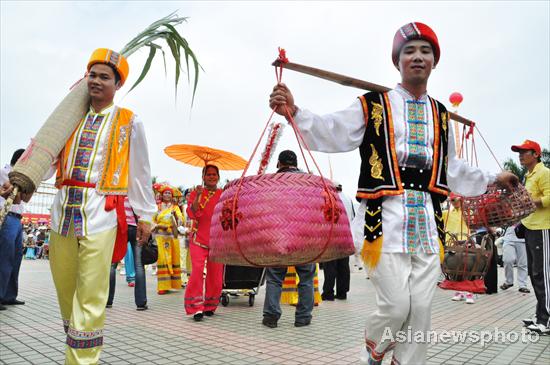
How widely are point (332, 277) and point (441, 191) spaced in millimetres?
5754

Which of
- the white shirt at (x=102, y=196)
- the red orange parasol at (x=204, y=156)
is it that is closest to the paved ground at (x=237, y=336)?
the white shirt at (x=102, y=196)

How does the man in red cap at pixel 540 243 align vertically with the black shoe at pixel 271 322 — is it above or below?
above

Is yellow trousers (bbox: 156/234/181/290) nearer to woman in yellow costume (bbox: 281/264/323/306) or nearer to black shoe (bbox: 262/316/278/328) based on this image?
woman in yellow costume (bbox: 281/264/323/306)

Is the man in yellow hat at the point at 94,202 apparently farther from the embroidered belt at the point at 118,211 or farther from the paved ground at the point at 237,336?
the paved ground at the point at 237,336

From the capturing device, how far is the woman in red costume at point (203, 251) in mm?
6227

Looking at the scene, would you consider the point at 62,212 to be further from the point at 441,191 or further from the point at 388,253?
the point at 441,191

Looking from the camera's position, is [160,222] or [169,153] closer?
[169,153]

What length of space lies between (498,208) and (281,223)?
251cm

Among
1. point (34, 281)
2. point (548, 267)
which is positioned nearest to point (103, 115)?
point (548, 267)

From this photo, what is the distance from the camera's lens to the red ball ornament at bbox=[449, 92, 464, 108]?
7512 millimetres

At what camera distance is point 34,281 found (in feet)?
35.1

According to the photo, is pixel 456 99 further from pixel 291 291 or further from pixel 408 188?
pixel 408 188

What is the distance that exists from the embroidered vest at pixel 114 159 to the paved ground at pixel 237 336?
1625 millimetres

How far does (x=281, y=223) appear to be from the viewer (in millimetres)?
2467
